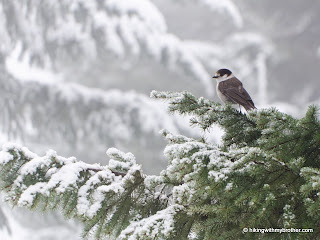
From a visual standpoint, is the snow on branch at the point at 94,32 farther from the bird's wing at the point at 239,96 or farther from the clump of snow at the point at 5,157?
the clump of snow at the point at 5,157

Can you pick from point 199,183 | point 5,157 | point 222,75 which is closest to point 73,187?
point 5,157

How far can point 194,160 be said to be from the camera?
0.65 m

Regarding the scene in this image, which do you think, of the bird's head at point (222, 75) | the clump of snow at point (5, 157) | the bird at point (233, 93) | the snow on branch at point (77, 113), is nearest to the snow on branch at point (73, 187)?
the clump of snow at point (5, 157)

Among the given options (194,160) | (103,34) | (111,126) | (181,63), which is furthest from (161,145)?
(194,160)

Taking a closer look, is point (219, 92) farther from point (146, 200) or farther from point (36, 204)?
point (36, 204)

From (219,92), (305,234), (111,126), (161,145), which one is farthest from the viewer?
(161,145)

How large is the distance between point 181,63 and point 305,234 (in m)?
2.27

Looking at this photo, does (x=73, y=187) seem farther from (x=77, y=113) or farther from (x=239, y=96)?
(x=77, y=113)

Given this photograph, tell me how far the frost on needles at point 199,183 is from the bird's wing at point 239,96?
0.75 metres

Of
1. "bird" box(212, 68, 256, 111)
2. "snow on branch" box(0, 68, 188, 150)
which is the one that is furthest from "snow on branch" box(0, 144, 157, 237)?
"snow on branch" box(0, 68, 188, 150)

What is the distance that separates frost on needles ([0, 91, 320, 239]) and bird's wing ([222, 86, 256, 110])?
0.75 metres

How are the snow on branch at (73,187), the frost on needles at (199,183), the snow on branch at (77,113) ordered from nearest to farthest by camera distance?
the frost on needles at (199,183) → the snow on branch at (73,187) → the snow on branch at (77,113)

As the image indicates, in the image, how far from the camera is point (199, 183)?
63 centimetres

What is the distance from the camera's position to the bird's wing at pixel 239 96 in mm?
1685
